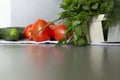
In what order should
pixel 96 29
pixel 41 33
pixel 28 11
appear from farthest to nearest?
pixel 28 11 → pixel 41 33 → pixel 96 29

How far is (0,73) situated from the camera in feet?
1.14

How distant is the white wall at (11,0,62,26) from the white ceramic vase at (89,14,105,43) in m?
0.57

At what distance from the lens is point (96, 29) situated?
855 mm

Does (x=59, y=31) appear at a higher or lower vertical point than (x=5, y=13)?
lower

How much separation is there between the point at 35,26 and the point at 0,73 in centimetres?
64

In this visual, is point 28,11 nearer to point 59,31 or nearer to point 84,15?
point 59,31

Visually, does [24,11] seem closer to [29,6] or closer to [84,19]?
[29,6]

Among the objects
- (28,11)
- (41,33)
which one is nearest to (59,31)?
(41,33)

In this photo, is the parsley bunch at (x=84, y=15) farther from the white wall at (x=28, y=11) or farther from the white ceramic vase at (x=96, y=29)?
the white wall at (x=28, y=11)

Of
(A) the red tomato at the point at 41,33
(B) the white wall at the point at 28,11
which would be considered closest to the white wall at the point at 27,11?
(B) the white wall at the point at 28,11

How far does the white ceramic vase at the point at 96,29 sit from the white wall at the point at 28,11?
0.57 metres

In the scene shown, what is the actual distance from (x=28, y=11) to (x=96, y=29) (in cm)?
66

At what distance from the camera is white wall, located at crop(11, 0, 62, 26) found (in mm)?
1410

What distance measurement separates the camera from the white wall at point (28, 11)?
4.63ft
